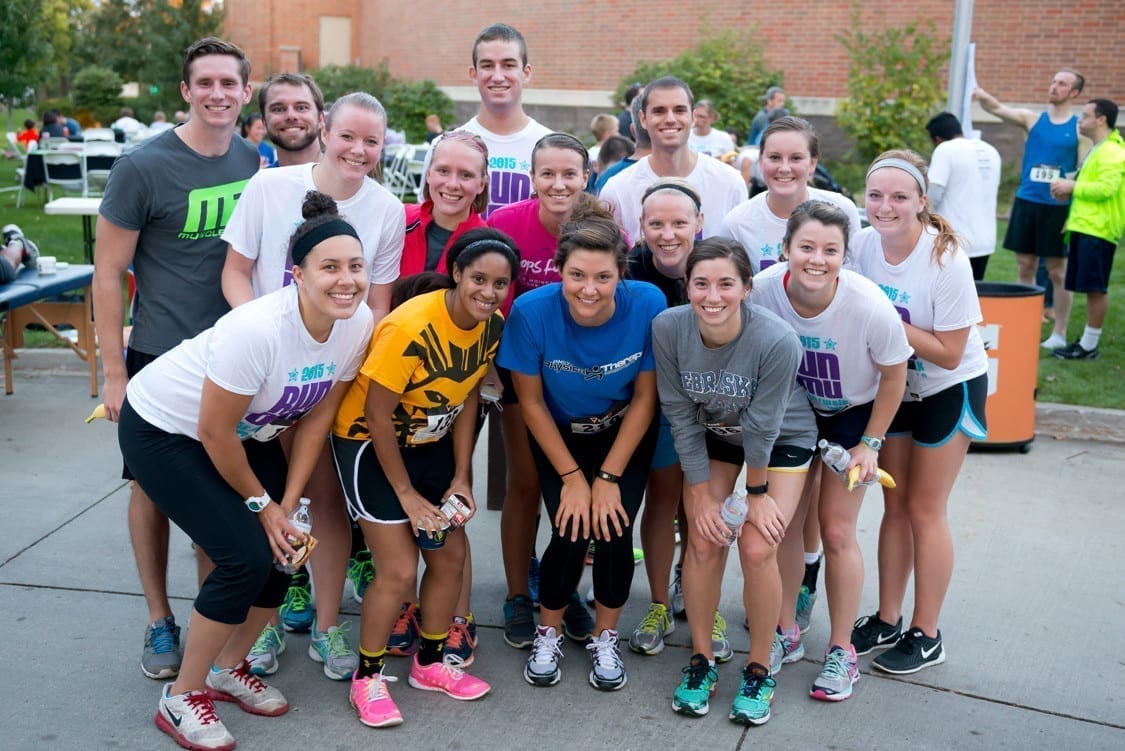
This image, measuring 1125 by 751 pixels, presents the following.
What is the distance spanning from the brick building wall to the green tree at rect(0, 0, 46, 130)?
8.68m

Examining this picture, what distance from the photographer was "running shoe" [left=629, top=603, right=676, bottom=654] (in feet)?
13.3

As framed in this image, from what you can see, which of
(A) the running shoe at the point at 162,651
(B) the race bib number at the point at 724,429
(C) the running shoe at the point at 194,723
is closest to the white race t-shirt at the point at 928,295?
(B) the race bib number at the point at 724,429

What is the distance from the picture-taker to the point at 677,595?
4.45 metres

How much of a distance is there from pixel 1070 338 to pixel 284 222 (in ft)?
23.0

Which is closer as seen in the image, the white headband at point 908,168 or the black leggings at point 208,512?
the black leggings at point 208,512

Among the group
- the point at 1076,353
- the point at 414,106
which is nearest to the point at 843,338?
the point at 1076,353

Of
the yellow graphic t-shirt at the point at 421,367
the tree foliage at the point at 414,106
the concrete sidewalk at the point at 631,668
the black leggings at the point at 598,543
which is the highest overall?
the tree foliage at the point at 414,106

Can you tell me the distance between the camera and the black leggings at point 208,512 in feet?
10.8

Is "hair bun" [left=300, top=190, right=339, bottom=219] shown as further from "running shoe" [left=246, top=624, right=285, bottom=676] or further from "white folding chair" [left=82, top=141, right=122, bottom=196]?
"white folding chair" [left=82, top=141, right=122, bottom=196]

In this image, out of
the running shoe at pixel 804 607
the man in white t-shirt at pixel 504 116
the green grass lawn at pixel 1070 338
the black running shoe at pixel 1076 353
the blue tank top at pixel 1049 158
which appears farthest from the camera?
the blue tank top at pixel 1049 158

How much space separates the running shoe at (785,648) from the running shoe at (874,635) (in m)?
0.22

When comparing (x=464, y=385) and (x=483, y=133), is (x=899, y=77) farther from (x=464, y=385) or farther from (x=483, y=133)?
(x=464, y=385)

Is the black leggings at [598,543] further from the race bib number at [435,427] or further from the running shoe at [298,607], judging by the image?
the running shoe at [298,607]

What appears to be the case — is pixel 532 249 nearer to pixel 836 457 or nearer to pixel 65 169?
pixel 836 457
